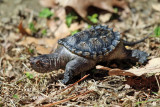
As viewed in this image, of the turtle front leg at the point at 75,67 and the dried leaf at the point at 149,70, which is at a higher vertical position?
the turtle front leg at the point at 75,67

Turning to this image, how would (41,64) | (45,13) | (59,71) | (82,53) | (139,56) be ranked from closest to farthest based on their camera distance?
(82,53), (41,64), (139,56), (59,71), (45,13)

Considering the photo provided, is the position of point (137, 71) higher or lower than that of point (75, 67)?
lower

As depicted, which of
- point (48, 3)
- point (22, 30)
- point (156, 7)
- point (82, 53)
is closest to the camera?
point (82, 53)

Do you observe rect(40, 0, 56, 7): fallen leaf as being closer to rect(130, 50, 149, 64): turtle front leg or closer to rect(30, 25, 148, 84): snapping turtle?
rect(30, 25, 148, 84): snapping turtle

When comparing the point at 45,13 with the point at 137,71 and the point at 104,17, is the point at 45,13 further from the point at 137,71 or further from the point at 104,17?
the point at 137,71

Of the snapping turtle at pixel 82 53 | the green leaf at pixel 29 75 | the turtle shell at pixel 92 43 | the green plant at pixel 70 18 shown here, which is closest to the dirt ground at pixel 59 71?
the green leaf at pixel 29 75

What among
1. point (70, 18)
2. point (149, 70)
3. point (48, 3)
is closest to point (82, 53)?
point (149, 70)

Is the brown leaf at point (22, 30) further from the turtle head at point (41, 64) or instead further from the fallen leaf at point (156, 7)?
the fallen leaf at point (156, 7)
